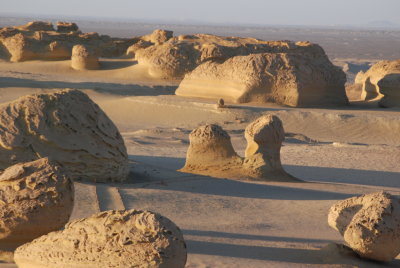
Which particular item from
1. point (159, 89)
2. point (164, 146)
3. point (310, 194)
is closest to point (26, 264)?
point (310, 194)

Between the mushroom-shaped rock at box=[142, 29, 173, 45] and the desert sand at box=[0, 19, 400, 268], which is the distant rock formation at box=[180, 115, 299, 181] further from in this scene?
the mushroom-shaped rock at box=[142, 29, 173, 45]

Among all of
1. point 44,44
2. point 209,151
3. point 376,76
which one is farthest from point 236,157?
point 44,44

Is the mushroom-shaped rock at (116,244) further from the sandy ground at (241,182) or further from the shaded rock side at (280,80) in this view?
the shaded rock side at (280,80)

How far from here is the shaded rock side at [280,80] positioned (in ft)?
52.2

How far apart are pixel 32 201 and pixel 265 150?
16.0 ft

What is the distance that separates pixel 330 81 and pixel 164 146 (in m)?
5.20

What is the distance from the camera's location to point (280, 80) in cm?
1592

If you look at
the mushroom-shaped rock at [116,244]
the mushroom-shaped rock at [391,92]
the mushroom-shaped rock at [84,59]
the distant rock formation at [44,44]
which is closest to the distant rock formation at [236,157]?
the mushroom-shaped rock at [116,244]

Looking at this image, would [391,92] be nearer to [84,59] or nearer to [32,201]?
[84,59]

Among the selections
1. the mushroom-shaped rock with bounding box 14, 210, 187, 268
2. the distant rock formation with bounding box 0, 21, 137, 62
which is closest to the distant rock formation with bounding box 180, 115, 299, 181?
the mushroom-shaped rock with bounding box 14, 210, 187, 268

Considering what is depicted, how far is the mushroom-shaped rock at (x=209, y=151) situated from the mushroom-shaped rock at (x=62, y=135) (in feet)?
5.62

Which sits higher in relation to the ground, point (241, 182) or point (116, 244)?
point (116, 244)

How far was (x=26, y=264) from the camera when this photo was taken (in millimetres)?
4500

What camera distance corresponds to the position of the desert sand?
19.5 feet
